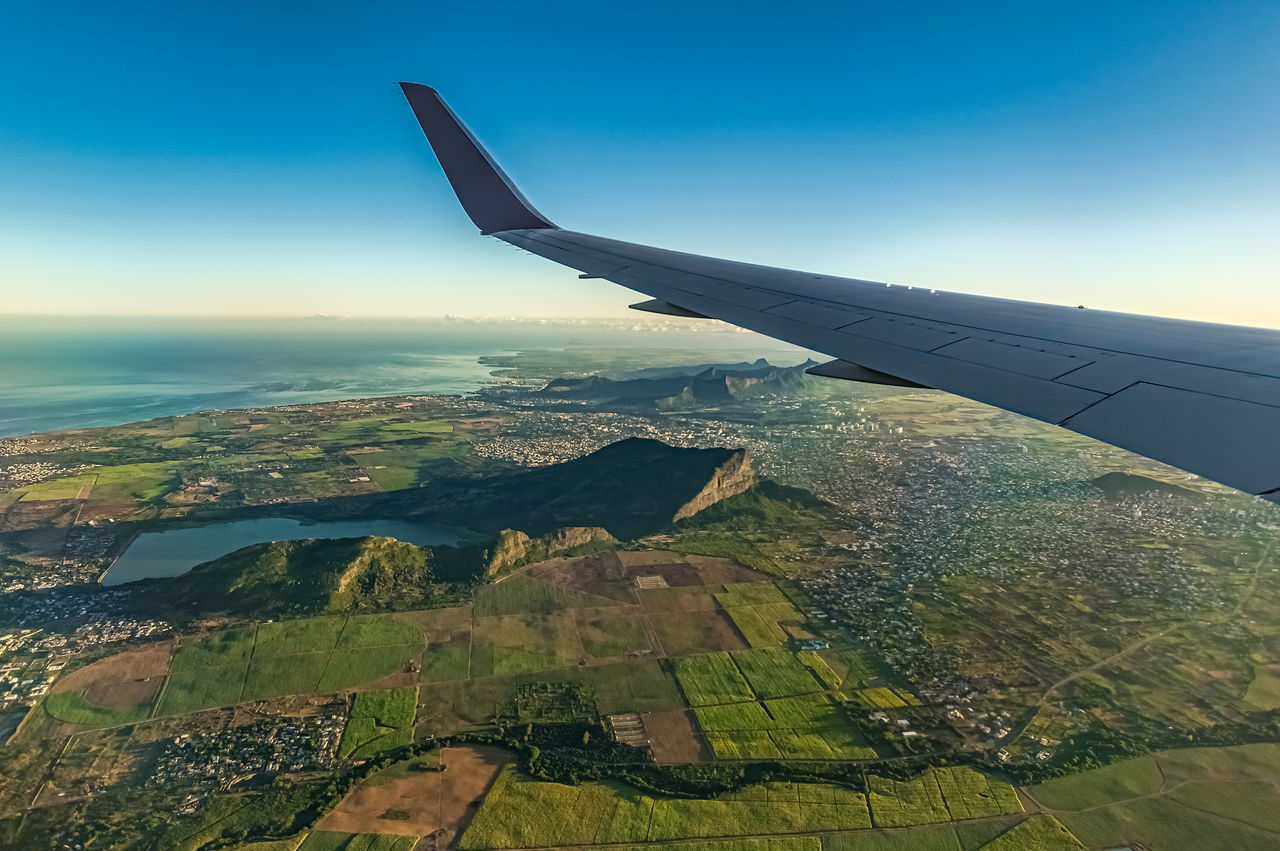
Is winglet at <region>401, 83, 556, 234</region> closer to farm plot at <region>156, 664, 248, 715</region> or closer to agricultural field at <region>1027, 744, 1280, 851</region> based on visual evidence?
agricultural field at <region>1027, 744, 1280, 851</region>

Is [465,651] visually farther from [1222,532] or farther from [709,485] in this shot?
[1222,532]

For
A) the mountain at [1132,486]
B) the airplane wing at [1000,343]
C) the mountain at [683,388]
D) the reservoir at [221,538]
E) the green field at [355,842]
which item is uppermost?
the airplane wing at [1000,343]

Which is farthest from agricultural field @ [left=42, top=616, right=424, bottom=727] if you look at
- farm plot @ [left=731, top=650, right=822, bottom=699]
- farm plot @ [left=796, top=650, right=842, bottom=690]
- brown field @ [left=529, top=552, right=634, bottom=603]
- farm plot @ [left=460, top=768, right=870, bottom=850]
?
farm plot @ [left=796, top=650, right=842, bottom=690]

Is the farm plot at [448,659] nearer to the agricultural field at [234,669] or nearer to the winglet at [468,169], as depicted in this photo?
the agricultural field at [234,669]

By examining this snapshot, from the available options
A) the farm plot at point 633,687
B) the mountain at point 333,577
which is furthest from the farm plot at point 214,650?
the farm plot at point 633,687

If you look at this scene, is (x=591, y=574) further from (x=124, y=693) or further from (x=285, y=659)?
(x=124, y=693)

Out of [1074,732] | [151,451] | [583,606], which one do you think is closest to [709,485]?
[583,606]

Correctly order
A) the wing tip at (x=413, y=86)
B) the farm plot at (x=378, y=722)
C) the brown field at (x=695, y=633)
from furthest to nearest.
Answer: the brown field at (x=695, y=633) → the farm plot at (x=378, y=722) → the wing tip at (x=413, y=86)
